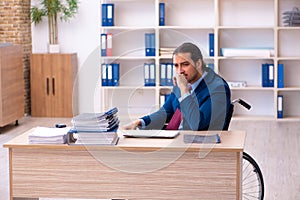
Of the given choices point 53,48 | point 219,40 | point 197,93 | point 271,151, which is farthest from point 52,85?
point 197,93

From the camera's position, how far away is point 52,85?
915 cm

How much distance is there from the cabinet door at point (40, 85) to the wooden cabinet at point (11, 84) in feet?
1.30

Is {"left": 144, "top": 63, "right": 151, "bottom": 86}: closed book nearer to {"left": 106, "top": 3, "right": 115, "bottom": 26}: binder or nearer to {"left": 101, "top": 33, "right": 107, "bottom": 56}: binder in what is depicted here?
{"left": 101, "top": 33, "right": 107, "bottom": 56}: binder

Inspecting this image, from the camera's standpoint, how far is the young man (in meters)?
4.31

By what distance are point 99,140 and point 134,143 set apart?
0.20m

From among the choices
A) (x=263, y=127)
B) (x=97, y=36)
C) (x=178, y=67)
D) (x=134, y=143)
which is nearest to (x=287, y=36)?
(x=263, y=127)

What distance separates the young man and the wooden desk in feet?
1.17

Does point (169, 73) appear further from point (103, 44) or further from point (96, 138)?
point (96, 138)

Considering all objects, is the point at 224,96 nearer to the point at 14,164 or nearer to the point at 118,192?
the point at 118,192

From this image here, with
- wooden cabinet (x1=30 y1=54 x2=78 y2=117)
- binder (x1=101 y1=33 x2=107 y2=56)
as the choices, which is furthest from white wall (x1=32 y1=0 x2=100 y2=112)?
wooden cabinet (x1=30 y1=54 x2=78 y2=117)

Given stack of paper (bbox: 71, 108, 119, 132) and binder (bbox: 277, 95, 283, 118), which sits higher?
stack of paper (bbox: 71, 108, 119, 132)

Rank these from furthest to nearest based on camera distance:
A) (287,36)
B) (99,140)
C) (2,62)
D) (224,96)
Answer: (287,36), (2,62), (224,96), (99,140)

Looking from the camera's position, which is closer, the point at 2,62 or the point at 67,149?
the point at 67,149

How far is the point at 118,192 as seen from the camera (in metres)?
3.93
